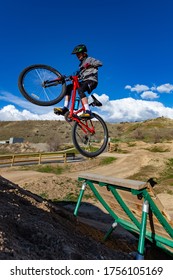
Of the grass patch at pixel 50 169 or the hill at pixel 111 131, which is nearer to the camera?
the grass patch at pixel 50 169

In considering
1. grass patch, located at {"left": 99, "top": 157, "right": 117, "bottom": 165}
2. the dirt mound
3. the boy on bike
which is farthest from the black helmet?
grass patch, located at {"left": 99, "top": 157, "right": 117, "bottom": 165}

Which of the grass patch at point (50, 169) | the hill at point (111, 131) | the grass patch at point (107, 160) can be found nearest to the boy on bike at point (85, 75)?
the grass patch at point (50, 169)

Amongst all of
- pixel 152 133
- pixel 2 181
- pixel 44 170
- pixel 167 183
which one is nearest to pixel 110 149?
pixel 44 170

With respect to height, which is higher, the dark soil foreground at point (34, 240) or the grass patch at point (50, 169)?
the dark soil foreground at point (34, 240)

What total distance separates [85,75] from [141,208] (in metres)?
3.45

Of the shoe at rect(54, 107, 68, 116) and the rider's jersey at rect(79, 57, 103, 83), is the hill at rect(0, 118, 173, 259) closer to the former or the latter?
the shoe at rect(54, 107, 68, 116)

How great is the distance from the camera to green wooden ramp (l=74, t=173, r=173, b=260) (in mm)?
6203

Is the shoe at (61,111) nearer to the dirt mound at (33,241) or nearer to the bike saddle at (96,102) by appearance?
the bike saddle at (96,102)

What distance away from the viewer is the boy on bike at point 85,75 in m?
6.58

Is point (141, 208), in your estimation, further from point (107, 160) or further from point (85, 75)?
point (107, 160)

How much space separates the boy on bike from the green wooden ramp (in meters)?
1.96

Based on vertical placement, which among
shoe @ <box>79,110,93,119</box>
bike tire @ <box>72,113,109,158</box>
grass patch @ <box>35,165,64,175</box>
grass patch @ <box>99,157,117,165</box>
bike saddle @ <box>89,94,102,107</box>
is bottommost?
grass patch @ <box>35,165,64,175</box>

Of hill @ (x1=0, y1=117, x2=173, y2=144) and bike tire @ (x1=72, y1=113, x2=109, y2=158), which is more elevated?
hill @ (x1=0, y1=117, x2=173, y2=144)

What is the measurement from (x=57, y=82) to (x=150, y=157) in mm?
28183
